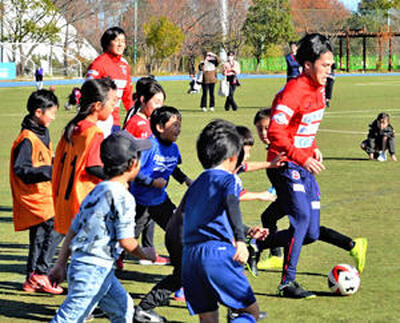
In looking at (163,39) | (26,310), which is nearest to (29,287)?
(26,310)

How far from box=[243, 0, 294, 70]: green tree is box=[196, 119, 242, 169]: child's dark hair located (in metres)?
65.9

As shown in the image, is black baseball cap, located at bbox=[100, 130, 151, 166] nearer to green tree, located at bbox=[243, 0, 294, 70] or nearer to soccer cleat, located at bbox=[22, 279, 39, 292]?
soccer cleat, located at bbox=[22, 279, 39, 292]

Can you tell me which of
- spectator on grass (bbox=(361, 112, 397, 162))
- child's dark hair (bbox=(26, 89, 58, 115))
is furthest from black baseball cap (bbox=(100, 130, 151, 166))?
spectator on grass (bbox=(361, 112, 397, 162))

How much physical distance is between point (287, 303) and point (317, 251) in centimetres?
166

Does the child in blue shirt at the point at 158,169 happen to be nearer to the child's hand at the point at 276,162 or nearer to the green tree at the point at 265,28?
the child's hand at the point at 276,162

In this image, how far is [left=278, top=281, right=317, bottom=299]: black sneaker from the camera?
6.02 m

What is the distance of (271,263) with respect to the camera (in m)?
6.99

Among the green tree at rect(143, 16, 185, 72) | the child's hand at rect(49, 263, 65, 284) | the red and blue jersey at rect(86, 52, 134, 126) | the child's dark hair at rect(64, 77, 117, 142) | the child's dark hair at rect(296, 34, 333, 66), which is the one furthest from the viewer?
the green tree at rect(143, 16, 185, 72)

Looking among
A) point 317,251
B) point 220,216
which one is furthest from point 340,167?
point 220,216

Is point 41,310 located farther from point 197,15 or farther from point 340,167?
point 197,15

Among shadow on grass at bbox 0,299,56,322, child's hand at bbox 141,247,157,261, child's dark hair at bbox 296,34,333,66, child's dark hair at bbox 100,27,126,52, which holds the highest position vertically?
child's dark hair at bbox 100,27,126,52

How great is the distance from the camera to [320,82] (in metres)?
5.92

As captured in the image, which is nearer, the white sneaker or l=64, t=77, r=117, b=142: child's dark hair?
l=64, t=77, r=117, b=142: child's dark hair

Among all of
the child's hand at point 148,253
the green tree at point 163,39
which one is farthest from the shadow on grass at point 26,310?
the green tree at point 163,39
